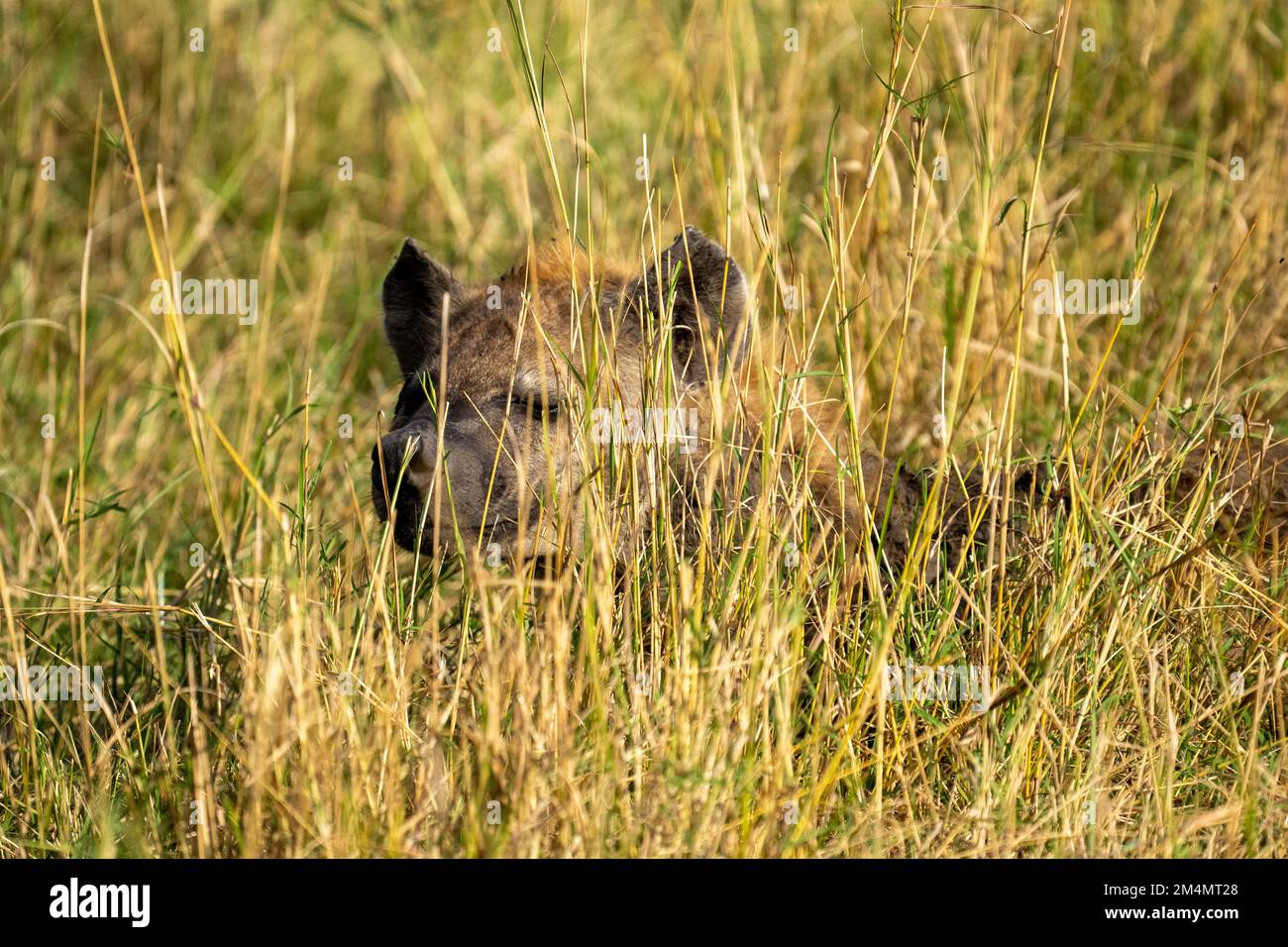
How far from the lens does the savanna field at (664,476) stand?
9.29 feet

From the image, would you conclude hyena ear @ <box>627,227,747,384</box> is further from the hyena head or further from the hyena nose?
the hyena nose

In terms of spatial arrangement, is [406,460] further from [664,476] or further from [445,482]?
[664,476]

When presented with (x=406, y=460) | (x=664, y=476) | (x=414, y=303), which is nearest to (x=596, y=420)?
(x=664, y=476)

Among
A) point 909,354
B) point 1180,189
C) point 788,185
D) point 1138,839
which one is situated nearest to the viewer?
point 1138,839

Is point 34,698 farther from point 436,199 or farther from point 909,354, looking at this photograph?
point 436,199

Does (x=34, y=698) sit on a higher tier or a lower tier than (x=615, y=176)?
lower

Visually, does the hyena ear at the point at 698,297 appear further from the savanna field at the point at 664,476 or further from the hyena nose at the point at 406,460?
the hyena nose at the point at 406,460

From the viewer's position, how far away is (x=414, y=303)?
4.26m

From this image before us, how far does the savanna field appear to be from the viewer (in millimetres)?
2832

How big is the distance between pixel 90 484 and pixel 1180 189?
433cm

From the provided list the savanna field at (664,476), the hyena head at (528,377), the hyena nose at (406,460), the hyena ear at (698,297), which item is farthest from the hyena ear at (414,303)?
the hyena nose at (406,460)

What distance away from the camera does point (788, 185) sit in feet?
20.1

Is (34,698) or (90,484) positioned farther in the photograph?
(90,484)
